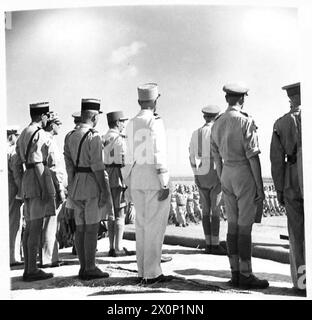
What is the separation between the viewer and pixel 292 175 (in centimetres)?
575

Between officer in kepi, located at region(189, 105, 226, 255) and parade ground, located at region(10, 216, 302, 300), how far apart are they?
3.9 inches

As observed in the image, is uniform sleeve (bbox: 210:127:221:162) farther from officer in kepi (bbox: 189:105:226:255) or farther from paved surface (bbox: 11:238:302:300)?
paved surface (bbox: 11:238:302:300)

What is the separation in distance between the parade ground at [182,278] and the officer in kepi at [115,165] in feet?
0.45

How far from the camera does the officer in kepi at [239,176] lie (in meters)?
5.70

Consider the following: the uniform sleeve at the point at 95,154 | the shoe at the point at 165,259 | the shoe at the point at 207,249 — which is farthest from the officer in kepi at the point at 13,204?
the shoe at the point at 207,249

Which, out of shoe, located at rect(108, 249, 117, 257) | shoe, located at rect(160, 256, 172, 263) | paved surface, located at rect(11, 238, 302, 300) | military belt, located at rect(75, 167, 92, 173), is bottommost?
paved surface, located at rect(11, 238, 302, 300)

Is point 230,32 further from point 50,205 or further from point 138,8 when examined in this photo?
point 50,205

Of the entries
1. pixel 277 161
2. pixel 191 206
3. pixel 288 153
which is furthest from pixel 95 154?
pixel 288 153

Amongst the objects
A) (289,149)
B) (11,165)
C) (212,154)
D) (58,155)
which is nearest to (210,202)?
(212,154)

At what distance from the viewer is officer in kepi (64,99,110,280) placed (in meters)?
5.98

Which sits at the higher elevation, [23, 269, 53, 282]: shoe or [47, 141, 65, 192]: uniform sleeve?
[47, 141, 65, 192]: uniform sleeve

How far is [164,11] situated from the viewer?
5.95m

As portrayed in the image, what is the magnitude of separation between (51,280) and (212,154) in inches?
85.6

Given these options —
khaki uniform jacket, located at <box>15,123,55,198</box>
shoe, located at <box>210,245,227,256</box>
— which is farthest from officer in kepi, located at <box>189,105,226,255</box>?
khaki uniform jacket, located at <box>15,123,55,198</box>
